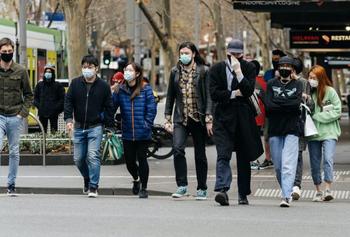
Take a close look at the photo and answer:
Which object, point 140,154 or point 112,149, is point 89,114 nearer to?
point 140,154

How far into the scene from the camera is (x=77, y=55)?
2411 centimetres

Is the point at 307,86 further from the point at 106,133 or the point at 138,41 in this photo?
the point at 138,41

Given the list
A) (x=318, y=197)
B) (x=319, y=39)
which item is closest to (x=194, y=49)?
(x=318, y=197)

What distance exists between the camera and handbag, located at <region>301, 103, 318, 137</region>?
568 inches

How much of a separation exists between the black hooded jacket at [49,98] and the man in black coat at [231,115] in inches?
363

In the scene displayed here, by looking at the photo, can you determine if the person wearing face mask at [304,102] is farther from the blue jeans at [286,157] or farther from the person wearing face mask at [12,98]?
the person wearing face mask at [12,98]

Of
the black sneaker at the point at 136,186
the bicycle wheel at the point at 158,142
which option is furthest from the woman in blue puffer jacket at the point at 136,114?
the bicycle wheel at the point at 158,142

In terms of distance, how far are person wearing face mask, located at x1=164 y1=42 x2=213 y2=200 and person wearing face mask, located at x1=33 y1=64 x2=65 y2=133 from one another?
322 inches

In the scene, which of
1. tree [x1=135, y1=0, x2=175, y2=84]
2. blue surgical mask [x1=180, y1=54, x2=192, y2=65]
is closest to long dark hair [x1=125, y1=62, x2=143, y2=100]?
blue surgical mask [x1=180, y1=54, x2=192, y2=65]

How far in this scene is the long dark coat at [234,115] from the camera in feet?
45.5

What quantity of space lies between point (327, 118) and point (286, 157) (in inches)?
51.0

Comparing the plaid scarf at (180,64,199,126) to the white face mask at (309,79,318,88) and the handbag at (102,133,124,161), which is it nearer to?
the white face mask at (309,79,318,88)

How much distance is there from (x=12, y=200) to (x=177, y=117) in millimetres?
2486

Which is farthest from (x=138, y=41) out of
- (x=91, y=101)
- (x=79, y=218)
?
(x=79, y=218)
